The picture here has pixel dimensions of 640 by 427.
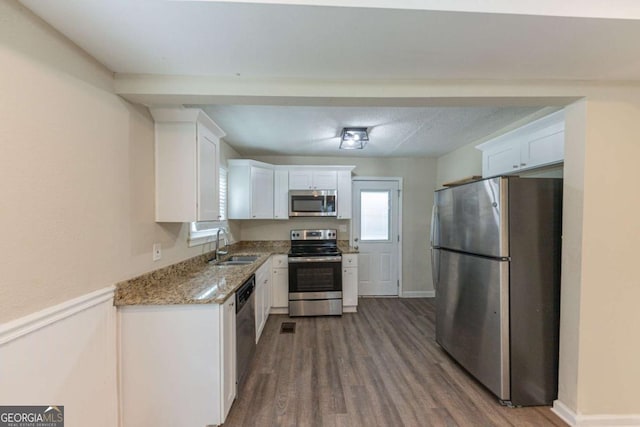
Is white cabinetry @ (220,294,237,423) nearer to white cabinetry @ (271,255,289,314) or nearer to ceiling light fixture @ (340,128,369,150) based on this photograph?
white cabinetry @ (271,255,289,314)

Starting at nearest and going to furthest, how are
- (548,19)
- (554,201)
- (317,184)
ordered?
1. (548,19)
2. (554,201)
3. (317,184)

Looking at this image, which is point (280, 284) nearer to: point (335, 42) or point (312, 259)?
point (312, 259)

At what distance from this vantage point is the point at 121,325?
158 cm

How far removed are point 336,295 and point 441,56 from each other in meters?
3.01

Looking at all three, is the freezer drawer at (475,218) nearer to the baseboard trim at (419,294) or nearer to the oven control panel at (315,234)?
the oven control panel at (315,234)

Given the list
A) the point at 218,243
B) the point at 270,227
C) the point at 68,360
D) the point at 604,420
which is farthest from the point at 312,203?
the point at 604,420

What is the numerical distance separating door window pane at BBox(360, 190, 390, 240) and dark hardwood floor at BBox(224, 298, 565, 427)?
5.35 ft

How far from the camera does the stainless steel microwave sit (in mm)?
3982

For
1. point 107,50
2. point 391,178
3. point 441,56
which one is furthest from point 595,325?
point 107,50

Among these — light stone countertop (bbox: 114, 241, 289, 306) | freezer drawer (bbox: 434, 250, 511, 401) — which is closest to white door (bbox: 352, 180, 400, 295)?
freezer drawer (bbox: 434, 250, 511, 401)

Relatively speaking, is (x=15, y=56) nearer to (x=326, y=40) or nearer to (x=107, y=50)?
(x=107, y=50)

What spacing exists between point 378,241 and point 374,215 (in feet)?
1.51

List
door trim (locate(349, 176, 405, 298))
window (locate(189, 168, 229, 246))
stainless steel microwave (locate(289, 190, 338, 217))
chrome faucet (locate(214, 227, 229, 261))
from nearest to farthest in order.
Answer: window (locate(189, 168, 229, 246)) → chrome faucet (locate(214, 227, 229, 261)) → stainless steel microwave (locate(289, 190, 338, 217)) → door trim (locate(349, 176, 405, 298))

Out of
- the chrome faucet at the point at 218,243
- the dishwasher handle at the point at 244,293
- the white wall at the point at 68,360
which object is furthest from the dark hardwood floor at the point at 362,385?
the chrome faucet at the point at 218,243
